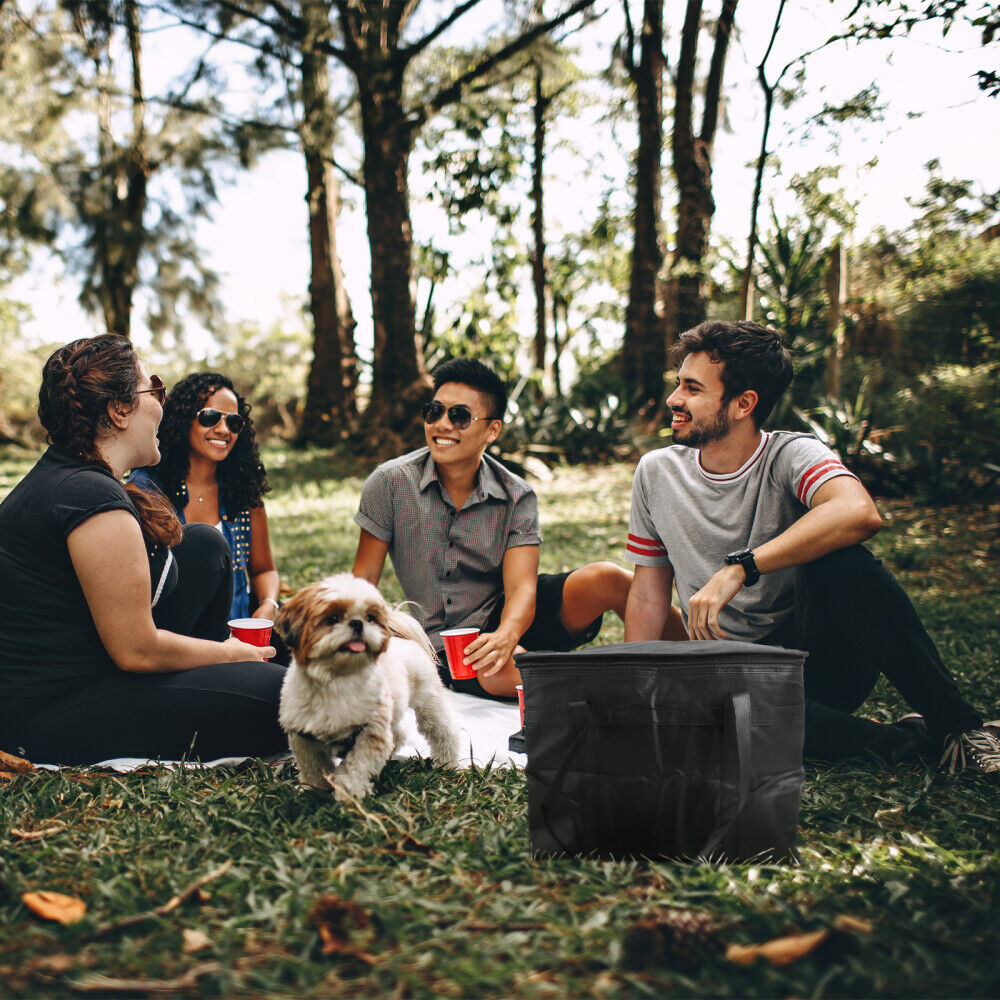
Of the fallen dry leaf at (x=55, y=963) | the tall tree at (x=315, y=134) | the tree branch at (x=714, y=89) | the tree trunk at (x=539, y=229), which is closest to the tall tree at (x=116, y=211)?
the tall tree at (x=315, y=134)

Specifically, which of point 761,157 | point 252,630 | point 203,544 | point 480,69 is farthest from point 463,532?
point 480,69

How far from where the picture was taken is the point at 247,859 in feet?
7.13

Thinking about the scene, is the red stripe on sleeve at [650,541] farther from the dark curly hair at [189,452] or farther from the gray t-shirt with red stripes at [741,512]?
the dark curly hair at [189,452]

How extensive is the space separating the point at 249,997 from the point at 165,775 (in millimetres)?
1349

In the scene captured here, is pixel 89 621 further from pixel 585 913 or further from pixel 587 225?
pixel 587 225

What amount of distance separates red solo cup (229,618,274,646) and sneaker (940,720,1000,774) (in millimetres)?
2478

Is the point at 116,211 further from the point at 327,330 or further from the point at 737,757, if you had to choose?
the point at 737,757

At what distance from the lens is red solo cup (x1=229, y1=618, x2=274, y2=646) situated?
3.13 meters

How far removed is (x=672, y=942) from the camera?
1.74 metres

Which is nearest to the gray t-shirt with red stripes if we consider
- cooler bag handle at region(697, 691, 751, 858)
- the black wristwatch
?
the black wristwatch

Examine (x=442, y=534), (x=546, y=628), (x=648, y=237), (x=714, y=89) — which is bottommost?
(x=546, y=628)

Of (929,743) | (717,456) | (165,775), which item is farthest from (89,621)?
(929,743)

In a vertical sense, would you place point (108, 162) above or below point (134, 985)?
above

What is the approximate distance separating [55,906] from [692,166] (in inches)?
537
